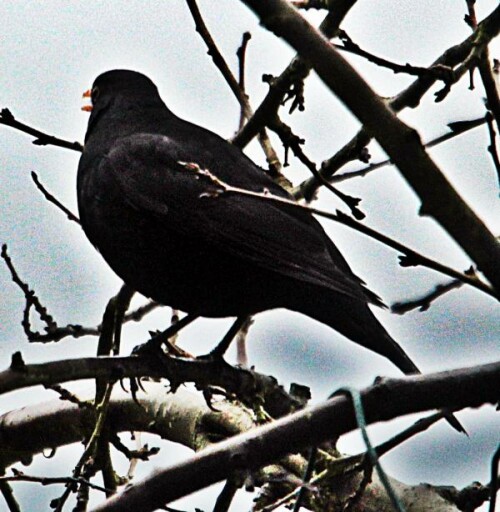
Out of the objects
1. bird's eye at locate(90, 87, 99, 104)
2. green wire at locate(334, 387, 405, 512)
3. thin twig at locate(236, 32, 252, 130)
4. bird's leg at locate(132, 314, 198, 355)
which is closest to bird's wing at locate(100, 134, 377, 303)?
thin twig at locate(236, 32, 252, 130)

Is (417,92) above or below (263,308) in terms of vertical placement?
above

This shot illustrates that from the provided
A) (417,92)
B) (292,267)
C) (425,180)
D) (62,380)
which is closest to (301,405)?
(292,267)

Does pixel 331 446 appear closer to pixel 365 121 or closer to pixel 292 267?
pixel 292 267

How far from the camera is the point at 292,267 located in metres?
4.01

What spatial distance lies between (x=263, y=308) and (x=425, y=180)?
6.49 feet

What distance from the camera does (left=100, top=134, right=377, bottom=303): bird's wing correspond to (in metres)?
4.00

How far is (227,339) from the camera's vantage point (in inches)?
176

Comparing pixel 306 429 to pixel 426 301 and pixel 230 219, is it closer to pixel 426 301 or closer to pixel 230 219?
pixel 426 301

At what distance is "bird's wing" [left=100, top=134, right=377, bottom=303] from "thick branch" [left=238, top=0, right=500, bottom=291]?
1.45 metres

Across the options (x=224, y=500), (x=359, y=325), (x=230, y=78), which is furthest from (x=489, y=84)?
(x=230, y=78)

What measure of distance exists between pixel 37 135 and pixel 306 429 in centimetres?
216

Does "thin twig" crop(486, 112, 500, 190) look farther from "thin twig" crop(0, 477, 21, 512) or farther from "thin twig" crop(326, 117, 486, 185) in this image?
"thin twig" crop(0, 477, 21, 512)

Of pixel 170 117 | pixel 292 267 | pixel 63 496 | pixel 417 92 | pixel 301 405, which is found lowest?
pixel 63 496

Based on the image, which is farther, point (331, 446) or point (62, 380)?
point (331, 446)
